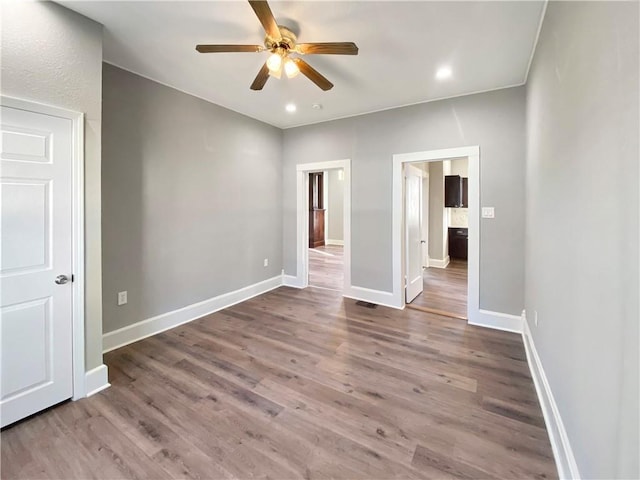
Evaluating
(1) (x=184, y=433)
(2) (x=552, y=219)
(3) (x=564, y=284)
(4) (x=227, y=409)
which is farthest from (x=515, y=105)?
(1) (x=184, y=433)

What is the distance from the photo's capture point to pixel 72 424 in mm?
1847

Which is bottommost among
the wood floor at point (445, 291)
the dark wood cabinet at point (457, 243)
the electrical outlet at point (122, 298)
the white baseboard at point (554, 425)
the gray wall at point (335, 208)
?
the white baseboard at point (554, 425)

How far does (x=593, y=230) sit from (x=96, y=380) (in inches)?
128

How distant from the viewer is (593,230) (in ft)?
3.81

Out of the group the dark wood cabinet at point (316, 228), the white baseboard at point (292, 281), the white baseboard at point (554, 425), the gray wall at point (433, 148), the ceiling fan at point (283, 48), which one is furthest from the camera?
the dark wood cabinet at point (316, 228)

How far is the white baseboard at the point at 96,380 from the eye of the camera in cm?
213

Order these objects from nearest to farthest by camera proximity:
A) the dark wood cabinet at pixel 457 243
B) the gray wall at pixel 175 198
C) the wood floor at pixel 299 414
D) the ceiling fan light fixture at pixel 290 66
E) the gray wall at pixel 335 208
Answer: the wood floor at pixel 299 414
the ceiling fan light fixture at pixel 290 66
the gray wall at pixel 175 198
the dark wood cabinet at pixel 457 243
the gray wall at pixel 335 208

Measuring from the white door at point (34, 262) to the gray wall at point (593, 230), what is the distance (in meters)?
2.99

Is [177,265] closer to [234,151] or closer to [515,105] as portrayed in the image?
[234,151]

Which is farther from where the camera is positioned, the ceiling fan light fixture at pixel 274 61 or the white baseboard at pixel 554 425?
the ceiling fan light fixture at pixel 274 61

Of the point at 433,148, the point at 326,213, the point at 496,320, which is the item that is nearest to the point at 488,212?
the point at 433,148

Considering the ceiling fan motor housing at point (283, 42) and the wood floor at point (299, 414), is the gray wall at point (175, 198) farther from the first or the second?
the ceiling fan motor housing at point (283, 42)

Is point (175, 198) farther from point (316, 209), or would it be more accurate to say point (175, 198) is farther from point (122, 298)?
point (316, 209)

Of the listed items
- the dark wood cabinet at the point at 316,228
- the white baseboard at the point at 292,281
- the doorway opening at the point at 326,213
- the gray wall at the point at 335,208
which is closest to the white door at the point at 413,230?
the white baseboard at the point at 292,281
